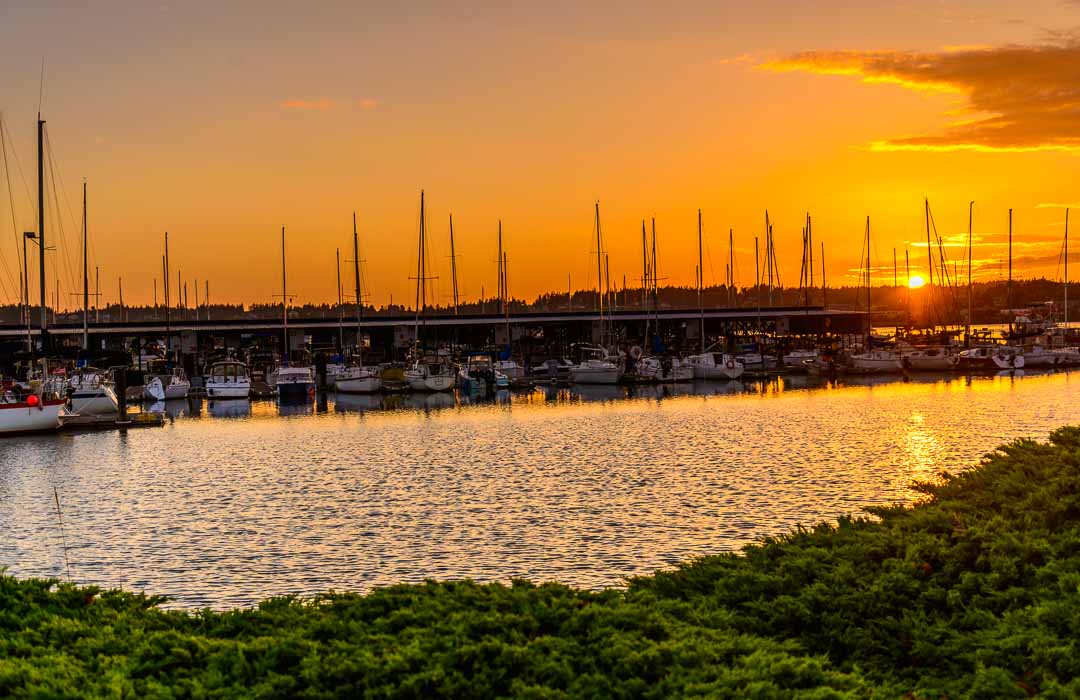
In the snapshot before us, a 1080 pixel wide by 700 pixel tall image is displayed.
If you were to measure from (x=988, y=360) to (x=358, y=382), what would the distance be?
7386 cm

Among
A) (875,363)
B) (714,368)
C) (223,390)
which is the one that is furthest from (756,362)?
(223,390)

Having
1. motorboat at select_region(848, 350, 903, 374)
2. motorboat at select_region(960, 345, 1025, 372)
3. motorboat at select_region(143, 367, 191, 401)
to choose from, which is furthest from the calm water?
motorboat at select_region(960, 345, 1025, 372)

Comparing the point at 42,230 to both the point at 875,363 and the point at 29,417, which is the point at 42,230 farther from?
the point at 875,363

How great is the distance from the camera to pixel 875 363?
124188mm

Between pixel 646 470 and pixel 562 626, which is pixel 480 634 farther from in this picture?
pixel 646 470

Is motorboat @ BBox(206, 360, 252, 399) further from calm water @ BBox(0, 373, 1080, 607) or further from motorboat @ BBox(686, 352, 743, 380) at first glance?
motorboat @ BBox(686, 352, 743, 380)

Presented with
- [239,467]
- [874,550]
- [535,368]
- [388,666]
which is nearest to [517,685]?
[388,666]

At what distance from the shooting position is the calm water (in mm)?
26125

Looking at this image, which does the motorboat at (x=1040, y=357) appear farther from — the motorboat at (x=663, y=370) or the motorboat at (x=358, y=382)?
the motorboat at (x=358, y=382)

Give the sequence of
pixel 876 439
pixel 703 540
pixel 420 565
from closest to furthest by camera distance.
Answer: pixel 420 565 → pixel 703 540 → pixel 876 439

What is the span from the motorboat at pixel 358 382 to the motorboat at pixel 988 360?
222ft

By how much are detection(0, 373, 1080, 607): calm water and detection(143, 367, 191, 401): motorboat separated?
23.7 m

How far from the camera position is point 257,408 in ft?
317

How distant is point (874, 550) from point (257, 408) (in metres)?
87.3
